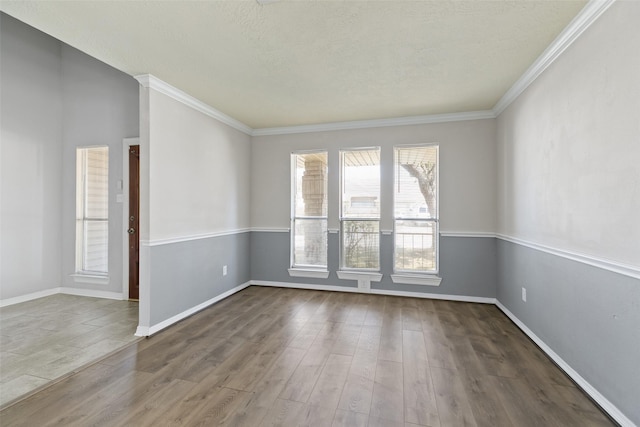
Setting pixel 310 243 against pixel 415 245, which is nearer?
pixel 415 245

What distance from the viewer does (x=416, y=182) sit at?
13.7ft

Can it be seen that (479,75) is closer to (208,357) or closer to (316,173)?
(316,173)

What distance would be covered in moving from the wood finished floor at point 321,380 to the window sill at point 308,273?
1179 mm

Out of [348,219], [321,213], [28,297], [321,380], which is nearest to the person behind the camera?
[321,380]

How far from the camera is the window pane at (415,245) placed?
13.5 ft

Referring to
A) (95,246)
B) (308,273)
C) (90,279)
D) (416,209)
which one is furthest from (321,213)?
(90,279)

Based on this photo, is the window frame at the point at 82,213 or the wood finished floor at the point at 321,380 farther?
the window frame at the point at 82,213

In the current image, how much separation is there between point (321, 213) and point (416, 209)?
1.44 metres

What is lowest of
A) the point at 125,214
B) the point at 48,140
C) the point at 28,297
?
the point at 28,297

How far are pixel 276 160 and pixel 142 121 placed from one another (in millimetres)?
2109

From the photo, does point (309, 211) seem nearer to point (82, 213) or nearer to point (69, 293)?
point (82, 213)

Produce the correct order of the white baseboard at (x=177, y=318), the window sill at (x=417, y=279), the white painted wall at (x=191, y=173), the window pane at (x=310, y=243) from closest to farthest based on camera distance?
1. the white baseboard at (x=177, y=318)
2. the white painted wall at (x=191, y=173)
3. the window sill at (x=417, y=279)
4. the window pane at (x=310, y=243)

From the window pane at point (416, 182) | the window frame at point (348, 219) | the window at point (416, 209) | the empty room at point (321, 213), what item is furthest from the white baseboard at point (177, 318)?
the window pane at point (416, 182)

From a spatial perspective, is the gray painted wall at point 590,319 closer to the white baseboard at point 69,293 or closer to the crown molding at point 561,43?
the crown molding at point 561,43
